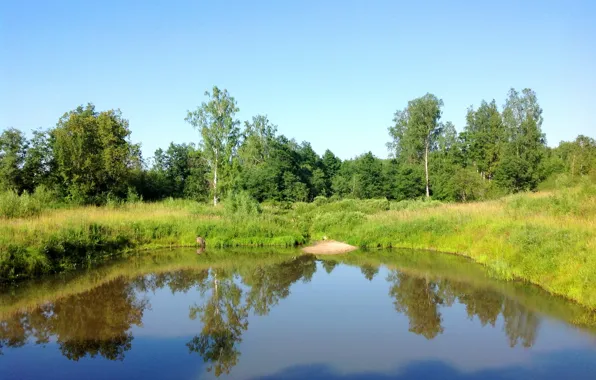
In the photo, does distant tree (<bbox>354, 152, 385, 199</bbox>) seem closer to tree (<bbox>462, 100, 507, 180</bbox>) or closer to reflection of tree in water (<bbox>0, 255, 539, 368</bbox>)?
tree (<bbox>462, 100, 507, 180</bbox>)

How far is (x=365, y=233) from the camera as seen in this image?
22.5m

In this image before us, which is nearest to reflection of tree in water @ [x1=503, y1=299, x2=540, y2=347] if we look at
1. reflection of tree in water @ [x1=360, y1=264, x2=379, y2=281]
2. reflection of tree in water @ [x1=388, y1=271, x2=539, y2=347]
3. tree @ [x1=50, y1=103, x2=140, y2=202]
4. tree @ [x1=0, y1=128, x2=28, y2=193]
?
reflection of tree in water @ [x1=388, y1=271, x2=539, y2=347]

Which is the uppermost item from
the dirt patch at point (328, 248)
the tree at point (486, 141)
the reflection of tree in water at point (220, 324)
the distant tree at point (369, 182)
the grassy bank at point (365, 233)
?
the tree at point (486, 141)

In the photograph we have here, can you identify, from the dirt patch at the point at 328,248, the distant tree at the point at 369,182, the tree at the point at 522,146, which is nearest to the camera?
the dirt patch at the point at 328,248

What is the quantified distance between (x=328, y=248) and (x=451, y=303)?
9728mm

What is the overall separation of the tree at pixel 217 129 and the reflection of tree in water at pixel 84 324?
21.2 metres

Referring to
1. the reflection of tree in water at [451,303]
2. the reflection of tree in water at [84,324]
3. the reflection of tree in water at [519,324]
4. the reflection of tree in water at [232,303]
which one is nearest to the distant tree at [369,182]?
the reflection of tree in water at [232,303]

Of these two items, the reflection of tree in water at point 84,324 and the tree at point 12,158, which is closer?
the reflection of tree in water at point 84,324

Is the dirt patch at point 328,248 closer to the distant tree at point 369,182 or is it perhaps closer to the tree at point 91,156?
the tree at point 91,156

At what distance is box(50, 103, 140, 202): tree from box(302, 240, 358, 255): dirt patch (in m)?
16.3

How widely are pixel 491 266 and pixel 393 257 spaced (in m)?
4.94

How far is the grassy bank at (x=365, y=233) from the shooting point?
12.5 meters

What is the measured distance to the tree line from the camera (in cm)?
2867

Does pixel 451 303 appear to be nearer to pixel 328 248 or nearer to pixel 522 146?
pixel 328 248
